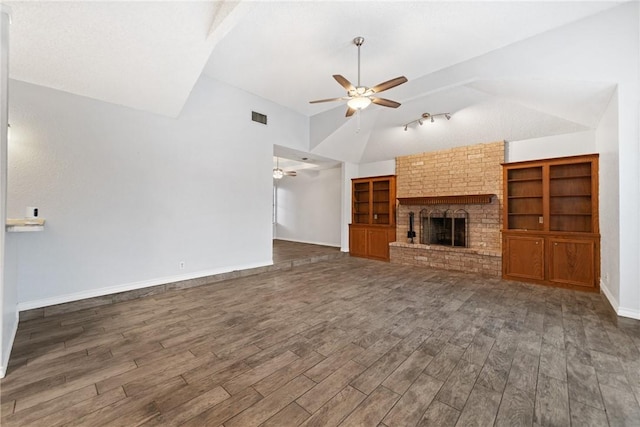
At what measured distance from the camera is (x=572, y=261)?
14.7ft

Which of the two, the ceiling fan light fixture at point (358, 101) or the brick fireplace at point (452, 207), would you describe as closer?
the ceiling fan light fixture at point (358, 101)

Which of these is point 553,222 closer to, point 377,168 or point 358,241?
point 377,168

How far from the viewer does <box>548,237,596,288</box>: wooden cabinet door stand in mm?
4332

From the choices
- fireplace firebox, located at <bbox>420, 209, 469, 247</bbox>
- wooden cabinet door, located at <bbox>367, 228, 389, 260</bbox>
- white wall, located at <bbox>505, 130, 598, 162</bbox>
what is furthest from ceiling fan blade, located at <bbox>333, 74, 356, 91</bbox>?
wooden cabinet door, located at <bbox>367, 228, 389, 260</bbox>

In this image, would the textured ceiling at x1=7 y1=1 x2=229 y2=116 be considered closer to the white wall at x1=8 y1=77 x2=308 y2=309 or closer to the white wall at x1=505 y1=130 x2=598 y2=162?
the white wall at x1=8 y1=77 x2=308 y2=309

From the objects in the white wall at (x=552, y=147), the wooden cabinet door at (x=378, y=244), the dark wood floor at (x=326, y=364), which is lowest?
the dark wood floor at (x=326, y=364)

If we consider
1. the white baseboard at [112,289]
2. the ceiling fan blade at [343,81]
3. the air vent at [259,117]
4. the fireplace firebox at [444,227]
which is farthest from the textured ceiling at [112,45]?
the fireplace firebox at [444,227]

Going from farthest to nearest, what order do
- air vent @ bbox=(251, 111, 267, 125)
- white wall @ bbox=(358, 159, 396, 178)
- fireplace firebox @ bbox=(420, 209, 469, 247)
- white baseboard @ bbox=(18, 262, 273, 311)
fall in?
1. white wall @ bbox=(358, 159, 396, 178)
2. fireplace firebox @ bbox=(420, 209, 469, 247)
3. air vent @ bbox=(251, 111, 267, 125)
4. white baseboard @ bbox=(18, 262, 273, 311)

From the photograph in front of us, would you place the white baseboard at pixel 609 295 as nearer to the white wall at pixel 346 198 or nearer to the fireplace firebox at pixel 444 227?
the fireplace firebox at pixel 444 227

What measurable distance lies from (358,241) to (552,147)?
15.7 ft

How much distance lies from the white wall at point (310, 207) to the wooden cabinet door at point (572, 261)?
5.62m

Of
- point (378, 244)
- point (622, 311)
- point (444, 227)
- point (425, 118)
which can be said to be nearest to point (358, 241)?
point (378, 244)

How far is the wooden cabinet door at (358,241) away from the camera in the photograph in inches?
299

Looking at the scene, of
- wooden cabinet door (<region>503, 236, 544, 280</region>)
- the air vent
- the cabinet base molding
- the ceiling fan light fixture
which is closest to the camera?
the ceiling fan light fixture
